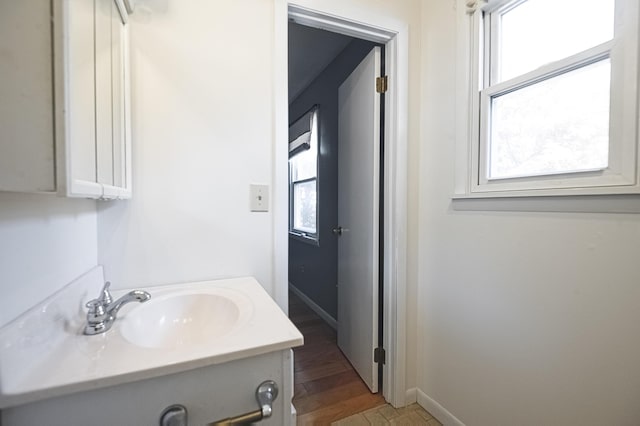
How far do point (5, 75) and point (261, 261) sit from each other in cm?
101

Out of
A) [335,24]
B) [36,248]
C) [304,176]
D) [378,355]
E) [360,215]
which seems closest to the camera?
[36,248]

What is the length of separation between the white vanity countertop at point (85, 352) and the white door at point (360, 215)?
3.43 feet

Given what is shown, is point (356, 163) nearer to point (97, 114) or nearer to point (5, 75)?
point (97, 114)

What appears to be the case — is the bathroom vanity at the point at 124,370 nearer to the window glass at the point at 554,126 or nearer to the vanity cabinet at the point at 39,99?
the vanity cabinet at the point at 39,99

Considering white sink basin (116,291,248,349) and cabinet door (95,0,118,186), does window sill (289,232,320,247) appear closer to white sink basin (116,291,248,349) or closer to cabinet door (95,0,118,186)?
white sink basin (116,291,248,349)

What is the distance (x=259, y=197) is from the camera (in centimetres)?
130

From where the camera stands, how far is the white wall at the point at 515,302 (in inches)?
33.8

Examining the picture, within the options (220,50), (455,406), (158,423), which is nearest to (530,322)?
(455,406)

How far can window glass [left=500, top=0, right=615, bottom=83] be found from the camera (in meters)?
0.93

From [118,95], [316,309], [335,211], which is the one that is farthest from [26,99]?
[316,309]

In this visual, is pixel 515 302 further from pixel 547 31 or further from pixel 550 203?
pixel 547 31

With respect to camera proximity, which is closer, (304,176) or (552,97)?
(552,97)

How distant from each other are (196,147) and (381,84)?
1.12 meters

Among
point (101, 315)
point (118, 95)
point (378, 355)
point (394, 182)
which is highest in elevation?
point (118, 95)
